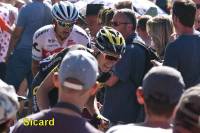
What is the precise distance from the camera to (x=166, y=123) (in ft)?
13.3

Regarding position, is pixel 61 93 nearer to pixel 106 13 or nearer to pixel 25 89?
pixel 106 13

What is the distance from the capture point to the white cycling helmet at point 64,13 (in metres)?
7.71

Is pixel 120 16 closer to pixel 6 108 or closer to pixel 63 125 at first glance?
pixel 63 125

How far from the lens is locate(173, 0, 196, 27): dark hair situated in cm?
653

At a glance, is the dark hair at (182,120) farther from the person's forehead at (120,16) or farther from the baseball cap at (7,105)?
the person's forehead at (120,16)

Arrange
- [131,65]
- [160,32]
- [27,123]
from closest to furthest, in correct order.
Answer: [27,123], [131,65], [160,32]

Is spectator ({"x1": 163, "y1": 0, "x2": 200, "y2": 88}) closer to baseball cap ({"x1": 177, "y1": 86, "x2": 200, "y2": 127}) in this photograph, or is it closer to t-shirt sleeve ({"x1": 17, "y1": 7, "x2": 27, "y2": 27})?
baseball cap ({"x1": 177, "y1": 86, "x2": 200, "y2": 127})

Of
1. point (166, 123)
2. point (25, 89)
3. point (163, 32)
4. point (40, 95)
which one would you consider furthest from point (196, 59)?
point (25, 89)

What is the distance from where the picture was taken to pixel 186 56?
642 cm

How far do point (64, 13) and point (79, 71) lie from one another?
3772 mm

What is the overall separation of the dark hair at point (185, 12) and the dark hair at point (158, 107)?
8.52 feet

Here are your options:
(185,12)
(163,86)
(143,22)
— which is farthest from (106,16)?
(163,86)

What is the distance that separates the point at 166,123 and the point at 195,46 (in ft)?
8.37

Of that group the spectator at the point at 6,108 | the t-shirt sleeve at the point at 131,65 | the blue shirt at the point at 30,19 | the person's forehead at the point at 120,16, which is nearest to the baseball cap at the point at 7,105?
the spectator at the point at 6,108
